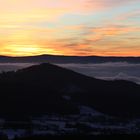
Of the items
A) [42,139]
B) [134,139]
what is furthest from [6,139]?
[134,139]

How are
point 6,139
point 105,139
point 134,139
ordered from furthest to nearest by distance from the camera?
point 6,139 < point 105,139 < point 134,139

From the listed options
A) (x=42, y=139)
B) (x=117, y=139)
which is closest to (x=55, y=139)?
(x=42, y=139)

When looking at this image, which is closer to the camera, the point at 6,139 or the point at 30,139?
the point at 30,139

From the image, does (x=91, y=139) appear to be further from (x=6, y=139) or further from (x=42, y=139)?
(x=6, y=139)

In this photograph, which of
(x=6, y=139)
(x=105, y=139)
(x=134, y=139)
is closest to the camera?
(x=134, y=139)

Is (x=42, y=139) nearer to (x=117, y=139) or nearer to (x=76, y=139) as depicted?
(x=76, y=139)

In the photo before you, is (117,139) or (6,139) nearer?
(117,139)

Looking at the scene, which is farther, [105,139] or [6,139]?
[6,139]

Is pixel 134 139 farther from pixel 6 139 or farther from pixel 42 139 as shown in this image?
pixel 6 139
